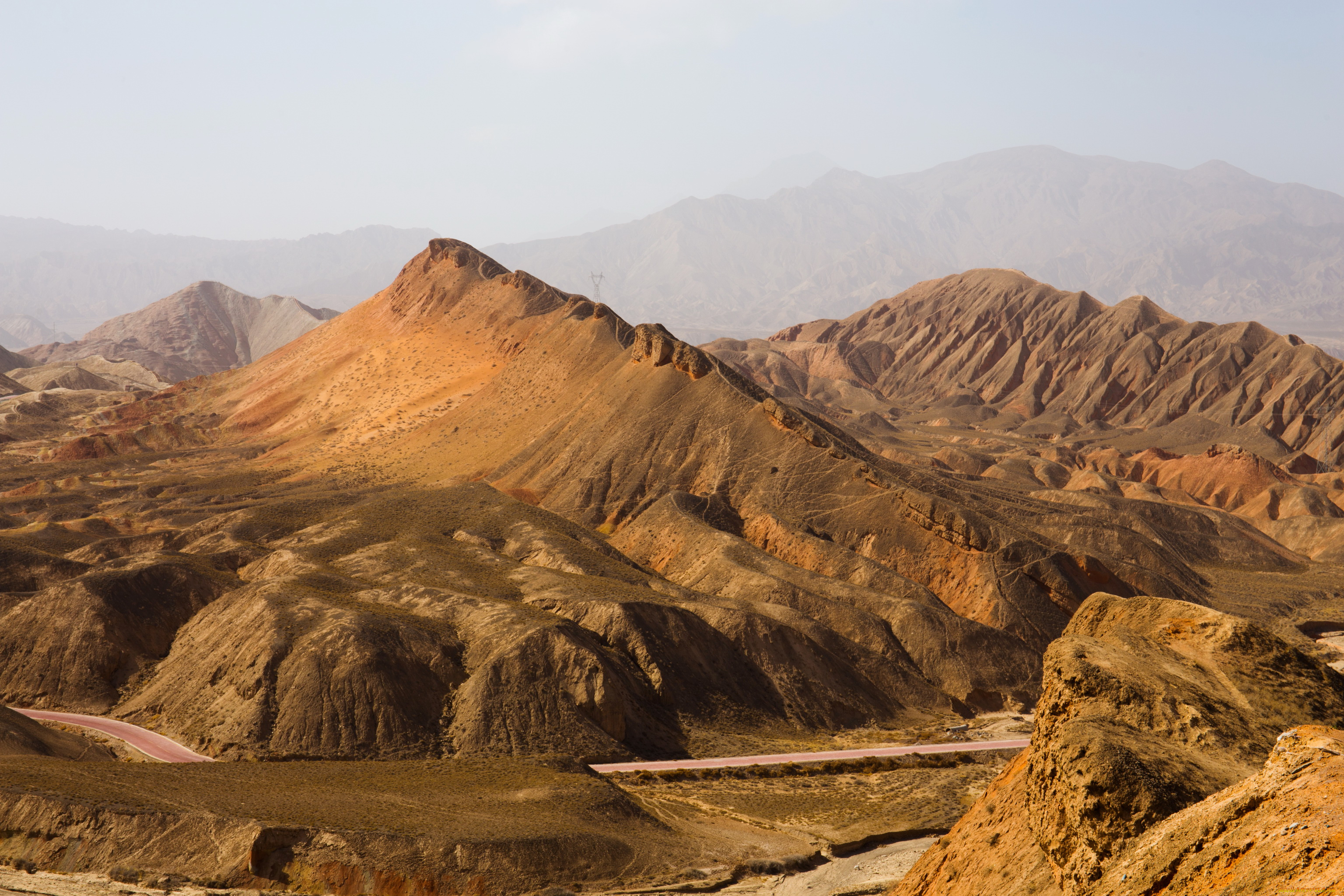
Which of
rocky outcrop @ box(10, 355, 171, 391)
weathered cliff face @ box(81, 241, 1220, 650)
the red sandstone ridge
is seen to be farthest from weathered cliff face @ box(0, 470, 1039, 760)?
the red sandstone ridge

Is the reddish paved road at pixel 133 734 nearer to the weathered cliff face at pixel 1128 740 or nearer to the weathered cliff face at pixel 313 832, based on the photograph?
the weathered cliff face at pixel 313 832

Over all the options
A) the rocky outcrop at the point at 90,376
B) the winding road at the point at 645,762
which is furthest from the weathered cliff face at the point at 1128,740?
the rocky outcrop at the point at 90,376

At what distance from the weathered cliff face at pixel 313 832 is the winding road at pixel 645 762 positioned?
650 centimetres

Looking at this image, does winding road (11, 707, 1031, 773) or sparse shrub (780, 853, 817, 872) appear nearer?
sparse shrub (780, 853, 817, 872)

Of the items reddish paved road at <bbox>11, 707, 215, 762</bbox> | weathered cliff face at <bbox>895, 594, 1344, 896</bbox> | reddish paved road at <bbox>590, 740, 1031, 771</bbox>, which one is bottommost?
reddish paved road at <bbox>590, 740, 1031, 771</bbox>

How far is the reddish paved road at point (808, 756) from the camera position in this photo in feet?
136

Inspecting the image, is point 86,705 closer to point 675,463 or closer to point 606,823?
point 606,823

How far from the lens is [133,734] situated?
4178 centimetres

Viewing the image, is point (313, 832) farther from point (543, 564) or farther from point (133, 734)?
point (543, 564)

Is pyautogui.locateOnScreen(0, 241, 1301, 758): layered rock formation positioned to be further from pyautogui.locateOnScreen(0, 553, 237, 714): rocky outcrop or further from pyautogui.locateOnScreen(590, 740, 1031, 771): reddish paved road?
pyautogui.locateOnScreen(590, 740, 1031, 771): reddish paved road

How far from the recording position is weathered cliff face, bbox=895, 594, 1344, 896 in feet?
49.0

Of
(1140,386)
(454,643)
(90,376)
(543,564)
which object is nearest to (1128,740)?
(454,643)

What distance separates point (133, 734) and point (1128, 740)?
1592 inches

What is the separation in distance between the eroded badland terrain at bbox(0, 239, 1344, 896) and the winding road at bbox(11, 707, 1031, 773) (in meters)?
0.89
